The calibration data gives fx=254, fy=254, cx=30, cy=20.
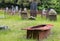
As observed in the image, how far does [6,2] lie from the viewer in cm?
3008

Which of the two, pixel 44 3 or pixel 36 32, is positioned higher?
pixel 44 3

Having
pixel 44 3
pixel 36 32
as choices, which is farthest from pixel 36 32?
pixel 44 3

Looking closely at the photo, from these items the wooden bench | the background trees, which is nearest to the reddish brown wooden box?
the wooden bench

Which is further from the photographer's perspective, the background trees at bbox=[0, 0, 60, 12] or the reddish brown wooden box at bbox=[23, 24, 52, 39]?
the background trees at bbox=[0, 0, 60, 12]

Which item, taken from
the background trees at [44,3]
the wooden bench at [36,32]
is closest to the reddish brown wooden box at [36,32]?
the wooden bench at [36,32]

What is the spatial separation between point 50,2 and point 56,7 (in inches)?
53.2

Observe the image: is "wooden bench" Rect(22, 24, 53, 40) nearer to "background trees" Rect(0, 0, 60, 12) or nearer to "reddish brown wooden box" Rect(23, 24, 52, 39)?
"reddish brown wooden box" Rect(23, 24, 52, 39)

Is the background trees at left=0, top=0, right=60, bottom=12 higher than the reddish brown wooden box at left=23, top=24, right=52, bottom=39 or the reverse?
higher

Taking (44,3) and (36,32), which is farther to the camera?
(44,3)

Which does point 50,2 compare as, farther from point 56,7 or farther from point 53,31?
point 53,31

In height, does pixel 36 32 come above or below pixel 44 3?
below

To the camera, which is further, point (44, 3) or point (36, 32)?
point (44, 3)

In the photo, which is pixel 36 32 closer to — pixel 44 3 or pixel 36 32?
pixel 36 32

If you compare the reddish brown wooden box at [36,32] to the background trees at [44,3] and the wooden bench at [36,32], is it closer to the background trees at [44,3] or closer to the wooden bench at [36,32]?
the wooden bench at [36,32]
